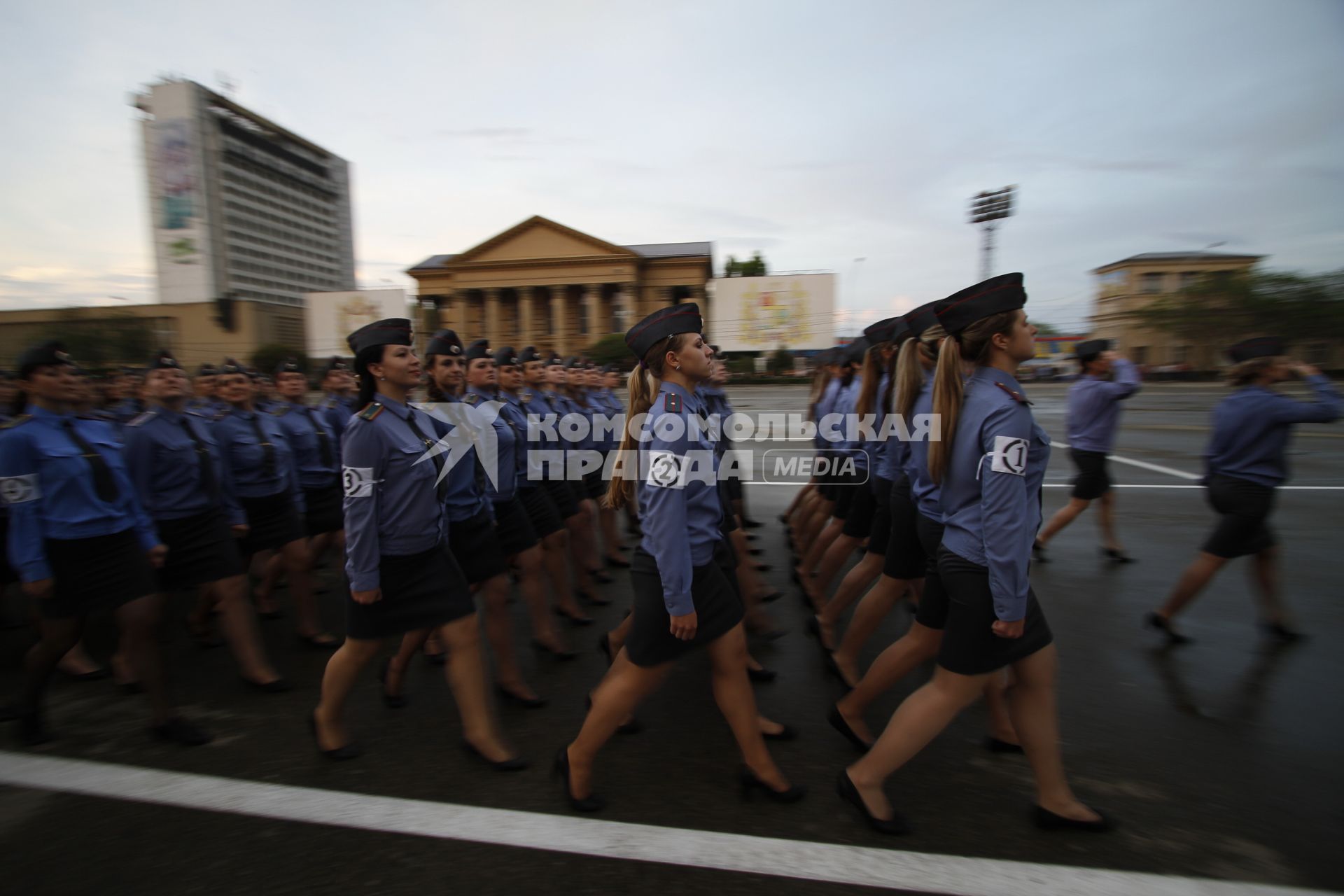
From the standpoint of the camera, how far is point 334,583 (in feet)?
20.2

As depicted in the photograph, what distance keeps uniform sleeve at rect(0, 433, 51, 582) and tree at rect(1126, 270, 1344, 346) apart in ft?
176

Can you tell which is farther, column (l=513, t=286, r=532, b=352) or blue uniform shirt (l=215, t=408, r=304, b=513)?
column (l=513, t=286, r=532, b=352)

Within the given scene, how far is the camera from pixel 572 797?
9.18ft

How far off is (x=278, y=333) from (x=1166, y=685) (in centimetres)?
6871

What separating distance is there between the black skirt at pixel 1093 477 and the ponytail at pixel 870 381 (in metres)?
2.62

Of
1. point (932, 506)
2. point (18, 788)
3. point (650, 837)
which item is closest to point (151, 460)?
point (18, 788)

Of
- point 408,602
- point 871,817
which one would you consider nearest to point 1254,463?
point 871,817

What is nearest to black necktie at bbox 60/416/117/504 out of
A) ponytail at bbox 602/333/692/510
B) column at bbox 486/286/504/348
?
ponytail at bbox 602/333/692/510

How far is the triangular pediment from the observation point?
186 feet

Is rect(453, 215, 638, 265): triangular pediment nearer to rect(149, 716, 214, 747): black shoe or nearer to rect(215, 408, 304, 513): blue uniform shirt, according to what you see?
rect(215, 408, 304, 513): blue uniform shirt

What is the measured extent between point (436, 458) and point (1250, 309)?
2313 inches

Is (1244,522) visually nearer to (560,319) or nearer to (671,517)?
(671,517)

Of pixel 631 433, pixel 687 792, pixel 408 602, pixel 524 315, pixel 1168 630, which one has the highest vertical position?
pixel 524 315

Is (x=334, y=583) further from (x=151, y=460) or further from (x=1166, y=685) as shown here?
(x=1166, y=685)
